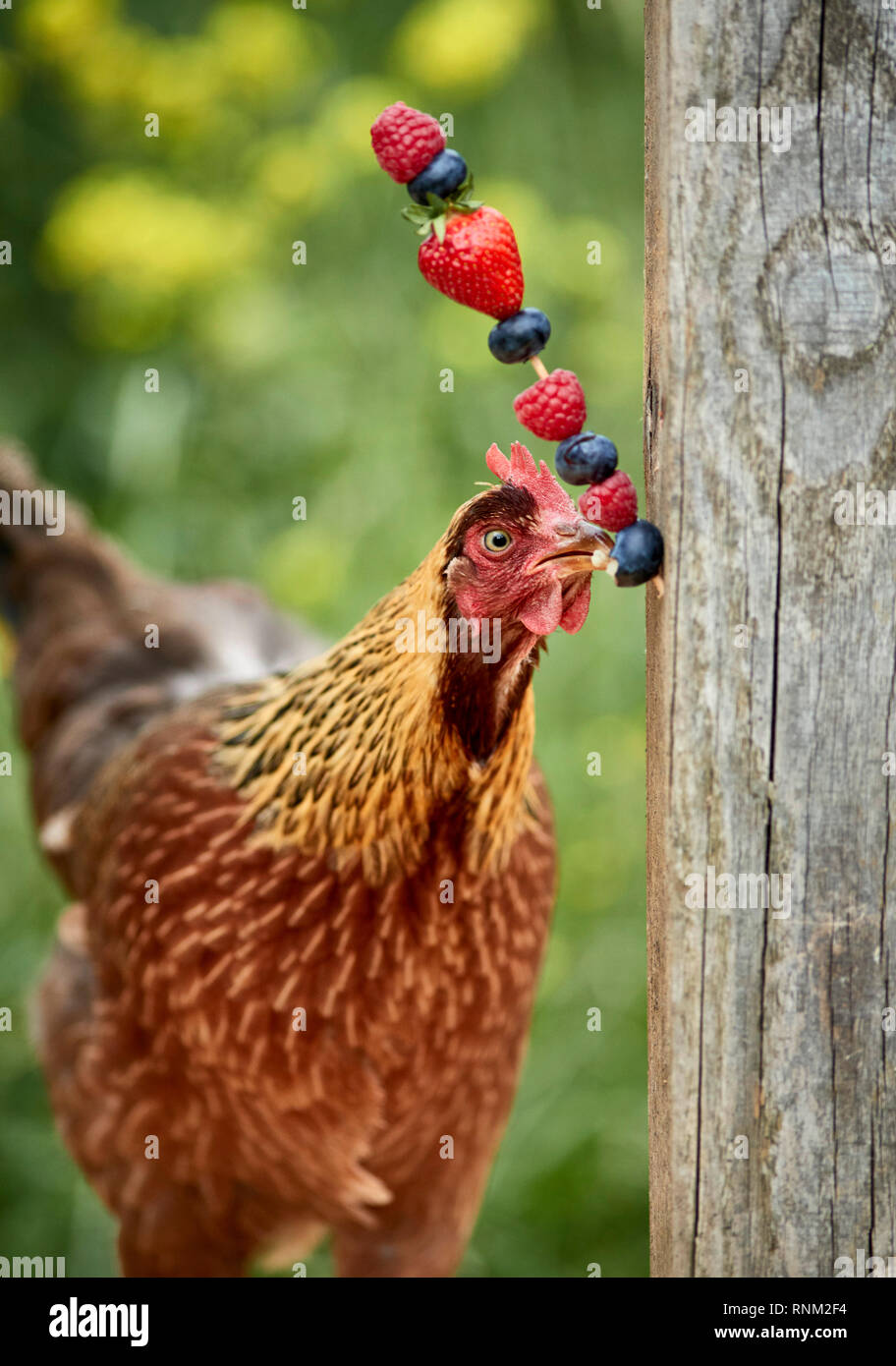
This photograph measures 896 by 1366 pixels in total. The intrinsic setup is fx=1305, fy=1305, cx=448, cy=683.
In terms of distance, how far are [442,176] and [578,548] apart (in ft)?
1.38

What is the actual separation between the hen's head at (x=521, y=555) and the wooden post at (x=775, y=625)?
0.15m

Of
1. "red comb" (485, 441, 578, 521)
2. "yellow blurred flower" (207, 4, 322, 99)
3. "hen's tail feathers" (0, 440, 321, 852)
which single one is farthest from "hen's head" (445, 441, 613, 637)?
"yellow blurred flower" (207, 4, 322, 99)

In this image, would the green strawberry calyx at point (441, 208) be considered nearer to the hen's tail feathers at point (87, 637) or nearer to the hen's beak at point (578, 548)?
the hen's beak at point (578, 548)

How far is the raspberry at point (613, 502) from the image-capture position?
1.35 m

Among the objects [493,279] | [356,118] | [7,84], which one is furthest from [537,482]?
[7,84]

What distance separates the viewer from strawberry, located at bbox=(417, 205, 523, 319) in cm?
137

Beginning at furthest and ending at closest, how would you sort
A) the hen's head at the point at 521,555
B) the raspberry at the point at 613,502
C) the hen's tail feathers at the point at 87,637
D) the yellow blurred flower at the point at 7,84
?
the yellow blurred flower at the point at 7,84, the hen's tail feathers at the point at 87,637, the hen's head at the point at 521,555, the raspberry at the point at 613,502

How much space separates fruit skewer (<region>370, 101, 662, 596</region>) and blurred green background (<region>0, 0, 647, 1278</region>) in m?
1.92

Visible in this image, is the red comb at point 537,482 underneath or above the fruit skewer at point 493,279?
underneath

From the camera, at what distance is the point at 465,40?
10.9ft

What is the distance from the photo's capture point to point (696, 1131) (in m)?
1.32

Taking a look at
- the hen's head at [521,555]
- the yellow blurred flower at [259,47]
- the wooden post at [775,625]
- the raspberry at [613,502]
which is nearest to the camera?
the wooden post at [775,625]

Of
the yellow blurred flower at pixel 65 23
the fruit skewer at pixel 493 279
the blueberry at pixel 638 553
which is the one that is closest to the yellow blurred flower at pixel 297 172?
the yellow blurred flower at pixel 65 23
